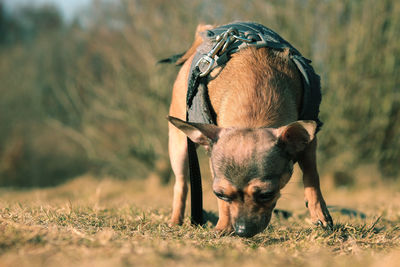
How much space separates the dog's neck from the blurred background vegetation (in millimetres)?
7350

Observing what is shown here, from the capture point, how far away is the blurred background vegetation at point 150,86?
11.1 meters

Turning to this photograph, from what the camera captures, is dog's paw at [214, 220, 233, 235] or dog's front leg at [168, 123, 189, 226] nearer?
dog's paw at [214, 220, 233, 235]

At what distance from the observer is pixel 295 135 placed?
3.37m

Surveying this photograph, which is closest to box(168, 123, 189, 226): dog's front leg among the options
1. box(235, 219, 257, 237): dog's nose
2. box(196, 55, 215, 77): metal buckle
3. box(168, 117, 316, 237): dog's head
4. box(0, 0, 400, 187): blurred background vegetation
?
box(196, 55, 215, 77): metal buckle

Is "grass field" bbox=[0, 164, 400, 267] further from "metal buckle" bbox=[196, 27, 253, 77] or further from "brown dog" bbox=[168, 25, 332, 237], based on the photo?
"metal buckle" bbox=[196, 27, 253, 77]

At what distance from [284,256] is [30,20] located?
30.0 metres

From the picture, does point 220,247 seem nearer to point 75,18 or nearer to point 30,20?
point 75,18

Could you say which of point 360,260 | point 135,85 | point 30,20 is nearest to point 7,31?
point 30,20

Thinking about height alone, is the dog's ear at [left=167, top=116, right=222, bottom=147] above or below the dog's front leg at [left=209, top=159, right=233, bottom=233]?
above

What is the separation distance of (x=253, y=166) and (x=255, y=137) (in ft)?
0.75


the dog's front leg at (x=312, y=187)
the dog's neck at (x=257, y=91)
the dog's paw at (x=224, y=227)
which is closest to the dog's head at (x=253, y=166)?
the dog's neck at (x=257, y=91)

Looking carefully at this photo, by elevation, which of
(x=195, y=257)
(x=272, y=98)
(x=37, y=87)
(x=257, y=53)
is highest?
(x=257, y=53)

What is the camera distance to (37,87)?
2134 cm

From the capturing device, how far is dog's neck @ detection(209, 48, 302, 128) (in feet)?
11.6
